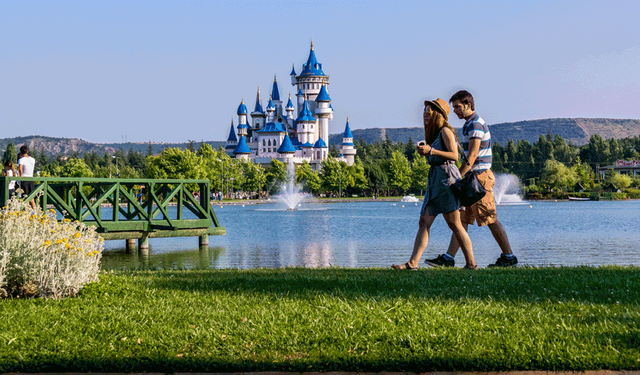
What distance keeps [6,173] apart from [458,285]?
11.8m

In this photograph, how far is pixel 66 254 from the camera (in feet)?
20.1

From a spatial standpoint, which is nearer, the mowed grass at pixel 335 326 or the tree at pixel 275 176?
the mowed grass at pixel 335 326

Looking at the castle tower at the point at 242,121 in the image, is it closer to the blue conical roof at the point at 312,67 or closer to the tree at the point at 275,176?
the blue conical roof at the point at 312,67

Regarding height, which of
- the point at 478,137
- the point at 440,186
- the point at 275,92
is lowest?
the point at 440,186

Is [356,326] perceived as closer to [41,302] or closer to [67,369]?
[67,369]

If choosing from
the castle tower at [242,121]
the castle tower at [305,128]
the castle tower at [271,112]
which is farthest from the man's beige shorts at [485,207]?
the castle tower at [242,121]

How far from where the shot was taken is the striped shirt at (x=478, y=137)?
7.85 m

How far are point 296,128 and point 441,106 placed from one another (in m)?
121

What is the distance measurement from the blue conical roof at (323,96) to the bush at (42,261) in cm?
12359

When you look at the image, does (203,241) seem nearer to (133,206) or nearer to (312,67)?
(133,206)

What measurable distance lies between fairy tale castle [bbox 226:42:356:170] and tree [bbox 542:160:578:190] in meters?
38.7

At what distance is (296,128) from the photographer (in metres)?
128

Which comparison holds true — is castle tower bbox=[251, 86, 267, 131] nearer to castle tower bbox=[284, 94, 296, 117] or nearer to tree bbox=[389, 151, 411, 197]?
castle tower bbox=[284, 94, 296, 117]

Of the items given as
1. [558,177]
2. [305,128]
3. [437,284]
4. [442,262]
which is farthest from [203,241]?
[305,128]
